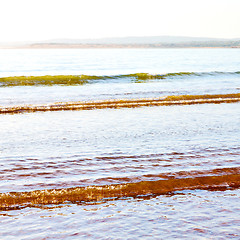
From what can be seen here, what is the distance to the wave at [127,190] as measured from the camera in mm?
7191

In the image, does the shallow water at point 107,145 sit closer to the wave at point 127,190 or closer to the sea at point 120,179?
the sea at point 120,179

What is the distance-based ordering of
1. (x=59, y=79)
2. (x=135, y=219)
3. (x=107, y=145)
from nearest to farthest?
(x=135, y=219) < (x=107, y=145) < (x=59, y=79)

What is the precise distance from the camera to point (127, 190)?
7.66 m

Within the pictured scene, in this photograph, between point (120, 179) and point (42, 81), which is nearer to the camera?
point (120, 179)

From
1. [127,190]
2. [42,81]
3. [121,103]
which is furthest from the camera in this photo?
[42,81]

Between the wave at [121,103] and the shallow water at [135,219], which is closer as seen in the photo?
the shallow water at [135,219]

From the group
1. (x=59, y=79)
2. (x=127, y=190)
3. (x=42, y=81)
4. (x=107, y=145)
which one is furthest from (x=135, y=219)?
(x=59, y=79)

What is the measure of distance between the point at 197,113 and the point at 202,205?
10622 mm

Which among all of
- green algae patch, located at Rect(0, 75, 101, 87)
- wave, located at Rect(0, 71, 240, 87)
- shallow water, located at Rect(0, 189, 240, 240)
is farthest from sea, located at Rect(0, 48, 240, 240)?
wave, located at Rect(0, 71, 240, 87)

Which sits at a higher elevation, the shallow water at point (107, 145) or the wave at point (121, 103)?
the shallow water at point (107, 145)

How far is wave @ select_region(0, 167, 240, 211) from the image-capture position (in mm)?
7191

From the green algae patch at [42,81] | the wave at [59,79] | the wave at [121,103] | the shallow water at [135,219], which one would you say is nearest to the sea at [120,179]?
the shallow water at [135,219]

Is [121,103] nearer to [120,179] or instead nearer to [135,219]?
[120,179]

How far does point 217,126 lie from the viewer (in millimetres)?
14023
